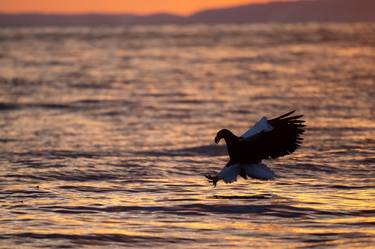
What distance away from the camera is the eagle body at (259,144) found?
413 inches

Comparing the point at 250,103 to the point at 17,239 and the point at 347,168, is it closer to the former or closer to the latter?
the point at 347,168

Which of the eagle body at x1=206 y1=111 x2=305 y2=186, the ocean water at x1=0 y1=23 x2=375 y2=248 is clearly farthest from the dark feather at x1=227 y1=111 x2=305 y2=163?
the ocean water at x1=0 y1=23 x2=375 y2=248

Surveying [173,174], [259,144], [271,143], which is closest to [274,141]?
[271,143]

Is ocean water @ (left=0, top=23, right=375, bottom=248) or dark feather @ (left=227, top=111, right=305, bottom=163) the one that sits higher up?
dark feather @ (left=227, top=111, right=305, bottom=163)

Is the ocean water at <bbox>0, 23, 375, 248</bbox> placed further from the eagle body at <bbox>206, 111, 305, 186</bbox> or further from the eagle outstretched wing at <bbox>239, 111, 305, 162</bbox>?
the eagle outstretched wing at <bbox>239, 111, 305, 162</bbox>

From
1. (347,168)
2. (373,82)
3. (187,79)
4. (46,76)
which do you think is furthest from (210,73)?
(347,168)

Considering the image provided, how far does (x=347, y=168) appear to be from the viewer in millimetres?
12953

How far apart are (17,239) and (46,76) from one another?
97.5 feet

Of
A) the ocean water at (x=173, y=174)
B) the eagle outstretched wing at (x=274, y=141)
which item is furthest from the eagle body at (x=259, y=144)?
the ocean water at (x=173, y=174)

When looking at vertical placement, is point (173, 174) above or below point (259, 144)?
below

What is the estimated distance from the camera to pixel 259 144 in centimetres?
1055

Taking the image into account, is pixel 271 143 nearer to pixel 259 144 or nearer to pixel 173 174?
pixel 259 144

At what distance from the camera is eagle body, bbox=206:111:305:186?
1048 centimetres

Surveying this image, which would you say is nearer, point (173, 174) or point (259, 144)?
point (259, 144)
